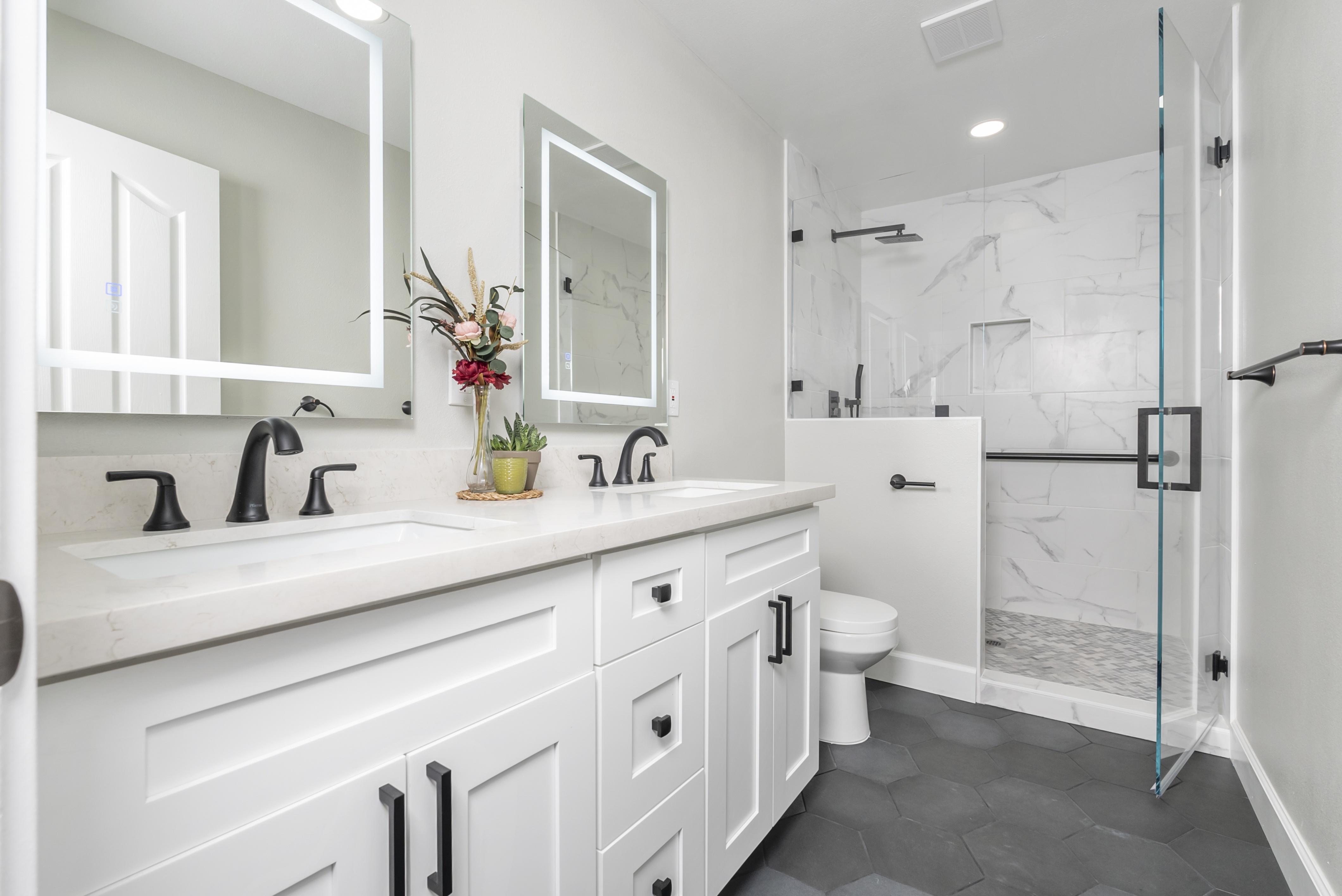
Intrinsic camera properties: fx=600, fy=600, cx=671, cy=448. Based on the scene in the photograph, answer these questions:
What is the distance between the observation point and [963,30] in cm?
213

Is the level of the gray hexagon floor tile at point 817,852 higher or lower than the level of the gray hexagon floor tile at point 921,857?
higher

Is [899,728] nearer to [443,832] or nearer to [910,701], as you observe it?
[910,701]

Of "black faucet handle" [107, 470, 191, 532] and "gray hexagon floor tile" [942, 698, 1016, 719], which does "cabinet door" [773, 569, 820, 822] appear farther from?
"black faucet handle" [107, 470, 191, 532]

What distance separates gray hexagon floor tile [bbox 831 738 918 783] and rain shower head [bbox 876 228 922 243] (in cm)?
207

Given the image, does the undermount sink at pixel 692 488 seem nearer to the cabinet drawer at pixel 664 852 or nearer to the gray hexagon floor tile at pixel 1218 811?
the cabinet drawer at pixel 664 852

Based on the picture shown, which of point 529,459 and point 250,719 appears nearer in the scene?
point 250,719

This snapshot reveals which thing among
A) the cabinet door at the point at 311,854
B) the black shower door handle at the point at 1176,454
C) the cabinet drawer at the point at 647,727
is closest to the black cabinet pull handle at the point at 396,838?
the cabinet door at the point at 311,854

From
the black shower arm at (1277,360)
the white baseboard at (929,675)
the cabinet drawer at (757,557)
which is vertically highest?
the black shower arm at (1277,360)

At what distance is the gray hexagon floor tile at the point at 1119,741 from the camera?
2020mm

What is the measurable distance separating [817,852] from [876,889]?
16 cm

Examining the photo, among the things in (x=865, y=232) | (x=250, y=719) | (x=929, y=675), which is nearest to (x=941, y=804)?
(x=929, y=675)

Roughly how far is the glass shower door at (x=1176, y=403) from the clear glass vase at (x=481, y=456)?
5.73ft

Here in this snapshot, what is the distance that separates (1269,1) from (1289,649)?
68.9 inches

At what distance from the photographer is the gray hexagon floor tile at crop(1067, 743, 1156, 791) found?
183 centimetres
